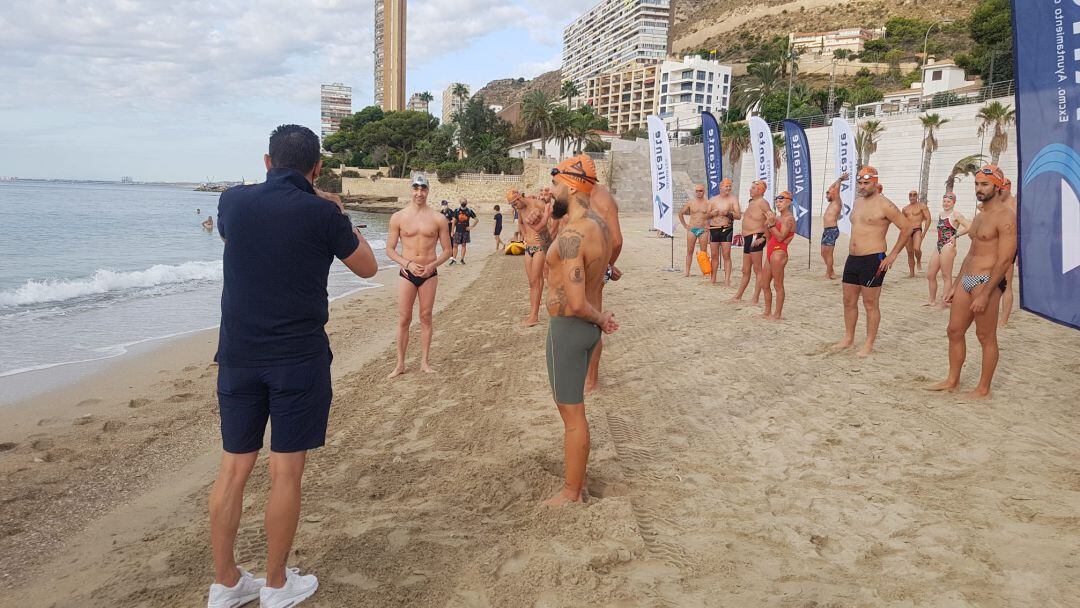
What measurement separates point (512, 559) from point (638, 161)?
49824 mm

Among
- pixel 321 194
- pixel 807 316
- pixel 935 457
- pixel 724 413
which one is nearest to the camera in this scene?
pixel 321 194

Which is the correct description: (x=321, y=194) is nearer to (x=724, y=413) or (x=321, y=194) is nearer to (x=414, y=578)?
(x=414, y=578)

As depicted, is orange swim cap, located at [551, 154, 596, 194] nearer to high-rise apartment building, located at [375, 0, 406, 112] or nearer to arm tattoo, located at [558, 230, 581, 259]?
arm tattoo, located at [558, 230, 581, 259]

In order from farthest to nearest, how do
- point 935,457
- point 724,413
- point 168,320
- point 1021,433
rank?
point 168,320, point 724,413, point 1021,433, point 935,457

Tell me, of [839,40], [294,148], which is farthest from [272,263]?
[839,40]

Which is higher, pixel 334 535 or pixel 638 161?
pixel 638 161

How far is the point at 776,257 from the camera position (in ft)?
26.2

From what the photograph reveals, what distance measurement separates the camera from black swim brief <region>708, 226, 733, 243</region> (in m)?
10.6

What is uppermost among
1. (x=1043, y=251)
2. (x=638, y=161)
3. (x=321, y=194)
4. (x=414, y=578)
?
(x=638, y=161)

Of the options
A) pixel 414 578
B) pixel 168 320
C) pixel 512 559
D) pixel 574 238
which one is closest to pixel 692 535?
pixel 512 559

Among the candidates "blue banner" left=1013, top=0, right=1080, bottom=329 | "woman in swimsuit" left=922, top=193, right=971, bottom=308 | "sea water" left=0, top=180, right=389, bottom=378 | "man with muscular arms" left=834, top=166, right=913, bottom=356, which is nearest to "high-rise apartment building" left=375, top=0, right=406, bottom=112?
"sea water" left=0, top=180, right=389, bottom=378

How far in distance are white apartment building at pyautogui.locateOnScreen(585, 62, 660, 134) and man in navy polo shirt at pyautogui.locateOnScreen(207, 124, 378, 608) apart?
106496mm

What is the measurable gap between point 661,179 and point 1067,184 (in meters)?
10.5

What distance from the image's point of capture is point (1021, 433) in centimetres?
416
